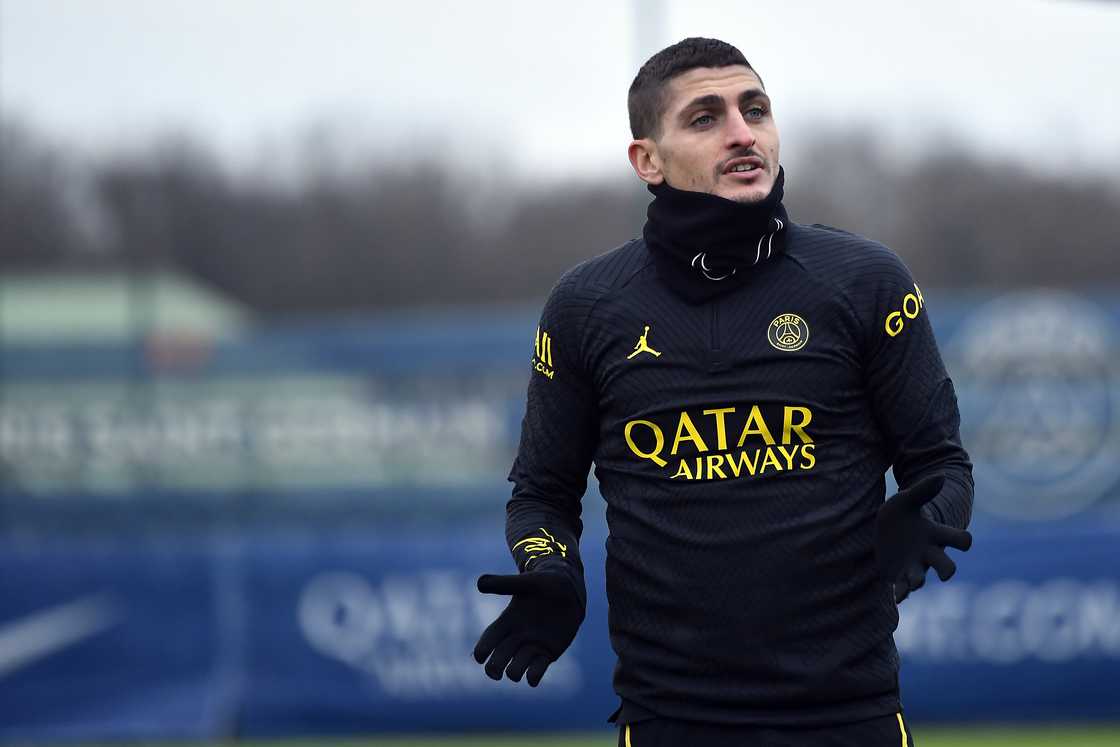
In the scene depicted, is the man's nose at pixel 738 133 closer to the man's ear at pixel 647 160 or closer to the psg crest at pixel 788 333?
the man's ear at pixel 647 160

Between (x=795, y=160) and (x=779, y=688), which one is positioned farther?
(x=795, y=160)

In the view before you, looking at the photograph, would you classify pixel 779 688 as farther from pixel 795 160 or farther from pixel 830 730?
pixel 795 160

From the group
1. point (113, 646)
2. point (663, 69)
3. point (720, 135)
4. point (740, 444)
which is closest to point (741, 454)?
point (740, 444)

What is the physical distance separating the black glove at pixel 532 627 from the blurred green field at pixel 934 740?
20.2 feet

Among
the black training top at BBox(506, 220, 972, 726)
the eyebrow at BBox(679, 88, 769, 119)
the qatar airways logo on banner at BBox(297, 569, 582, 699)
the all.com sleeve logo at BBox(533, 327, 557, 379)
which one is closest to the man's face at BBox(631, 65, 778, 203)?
the eyebrow at BBox(679, 88, 769, 119)

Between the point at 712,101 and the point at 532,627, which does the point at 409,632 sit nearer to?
the point at 532,627

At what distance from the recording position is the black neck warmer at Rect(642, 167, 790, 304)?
2.96 meters

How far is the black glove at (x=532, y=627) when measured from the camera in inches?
115

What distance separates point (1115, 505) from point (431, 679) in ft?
17.8

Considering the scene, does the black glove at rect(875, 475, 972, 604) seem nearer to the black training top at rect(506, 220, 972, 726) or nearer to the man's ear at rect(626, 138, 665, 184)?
the black training top at rect(506, 220, 972, 726)

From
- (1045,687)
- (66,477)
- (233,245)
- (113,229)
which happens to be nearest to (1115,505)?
(1045,687)

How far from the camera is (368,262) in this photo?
18.9 meters

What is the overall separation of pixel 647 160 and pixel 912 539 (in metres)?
0.92

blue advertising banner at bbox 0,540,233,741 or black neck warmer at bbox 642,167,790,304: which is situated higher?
black neck warmer at bbox 642,167,790,304
